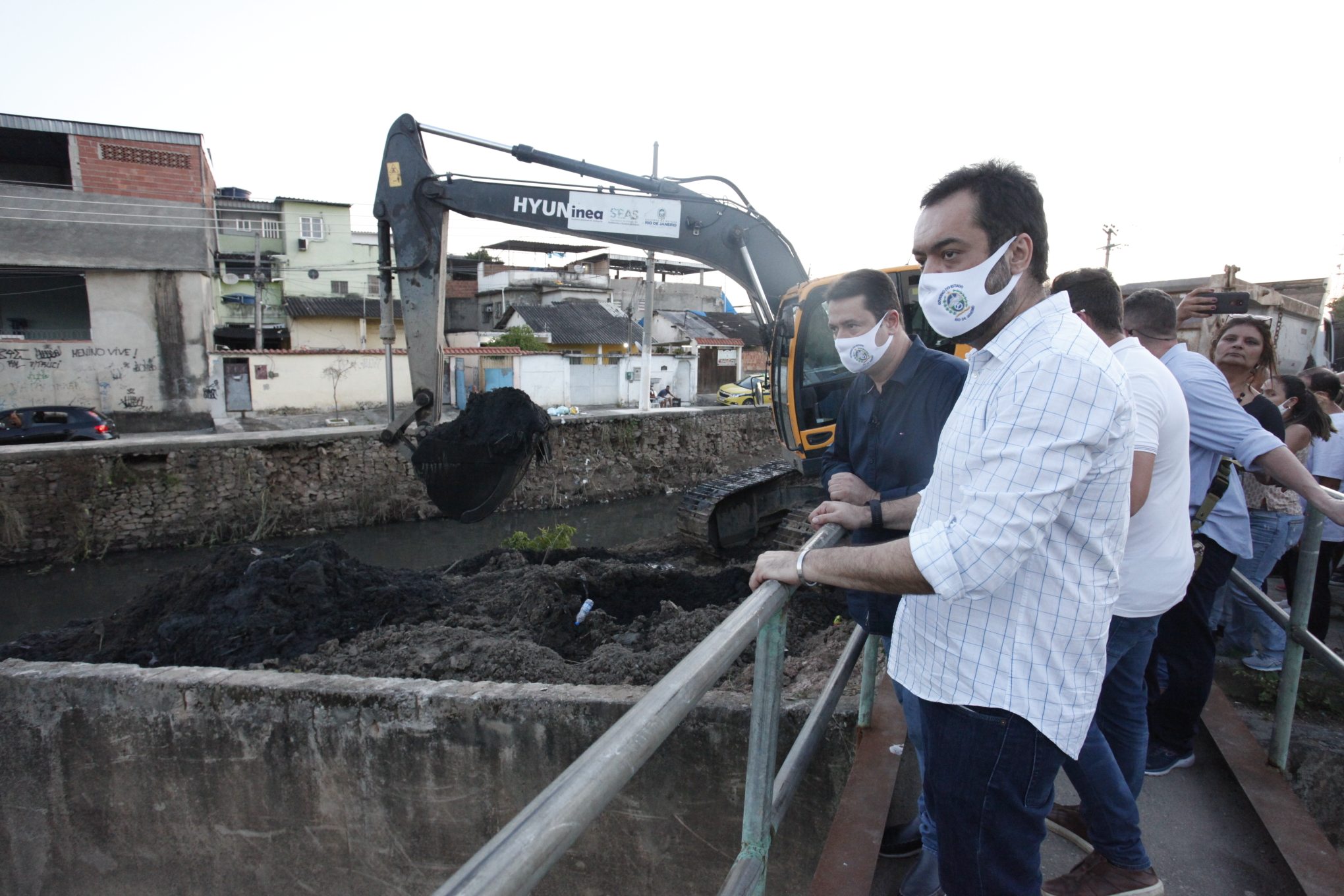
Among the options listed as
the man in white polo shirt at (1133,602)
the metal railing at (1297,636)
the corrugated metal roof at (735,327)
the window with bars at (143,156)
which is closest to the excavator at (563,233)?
the metal railing at (1297,636)

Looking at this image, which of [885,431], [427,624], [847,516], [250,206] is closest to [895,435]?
[885,431]

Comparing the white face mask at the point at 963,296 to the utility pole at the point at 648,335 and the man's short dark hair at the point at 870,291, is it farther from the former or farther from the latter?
the utility pole at the point at 648,335

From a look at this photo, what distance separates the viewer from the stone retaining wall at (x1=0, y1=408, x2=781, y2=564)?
426 inches

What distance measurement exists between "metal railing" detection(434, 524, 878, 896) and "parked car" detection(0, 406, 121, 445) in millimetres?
15889

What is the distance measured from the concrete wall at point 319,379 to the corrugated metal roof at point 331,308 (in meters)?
6.59

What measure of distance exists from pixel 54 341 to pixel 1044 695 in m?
22.9

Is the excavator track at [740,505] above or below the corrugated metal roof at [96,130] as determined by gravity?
below

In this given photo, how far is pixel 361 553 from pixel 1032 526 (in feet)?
39.7

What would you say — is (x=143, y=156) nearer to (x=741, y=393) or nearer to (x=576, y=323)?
(x=576, y=323)

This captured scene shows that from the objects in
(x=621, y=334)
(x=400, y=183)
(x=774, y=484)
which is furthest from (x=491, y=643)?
(x=621, y=334)

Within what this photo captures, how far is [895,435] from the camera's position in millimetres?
2256

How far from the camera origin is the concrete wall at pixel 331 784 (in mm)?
3400

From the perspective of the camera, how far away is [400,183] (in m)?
7.21

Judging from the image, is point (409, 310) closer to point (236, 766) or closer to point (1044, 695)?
point (236, 766)
